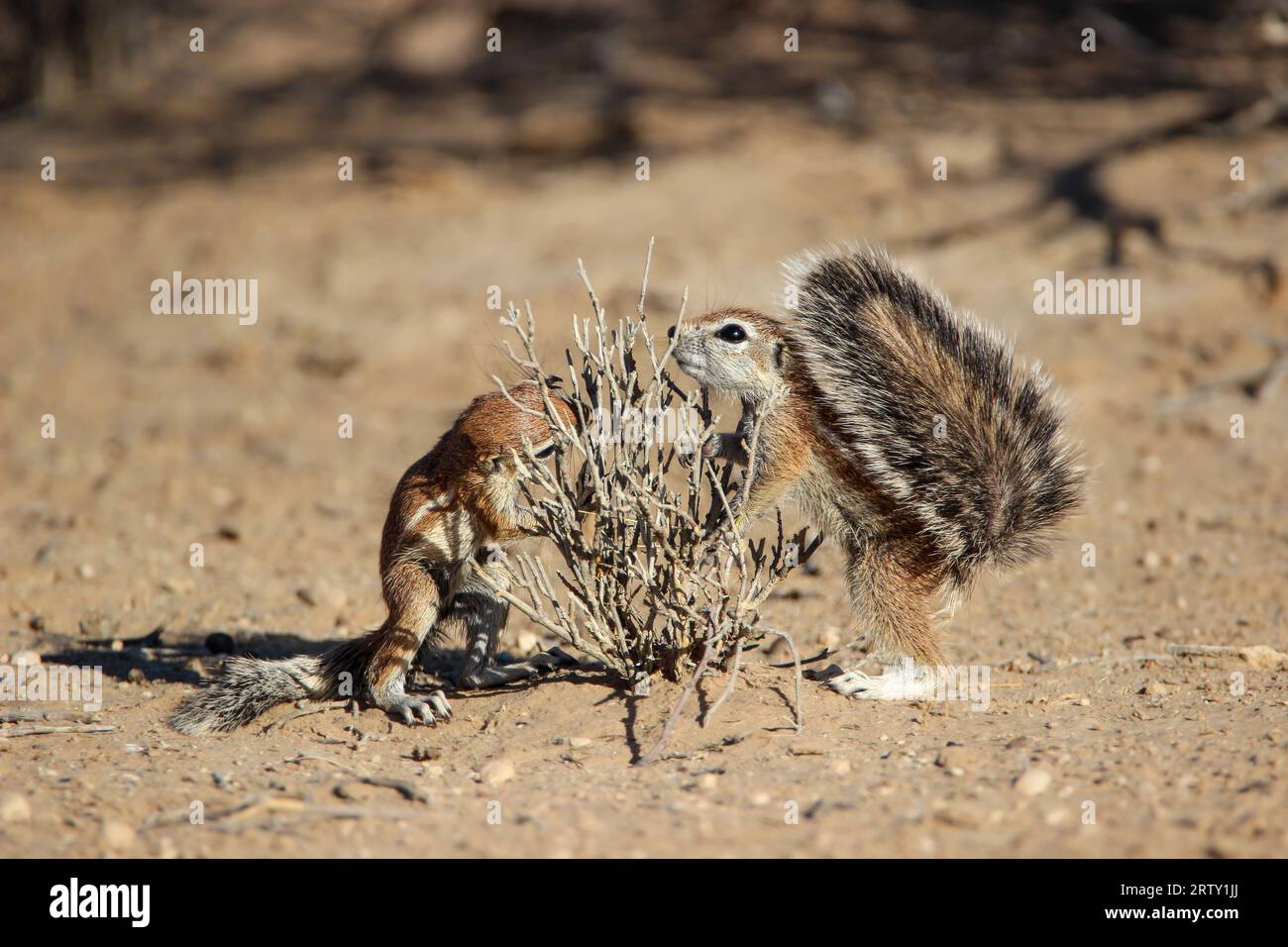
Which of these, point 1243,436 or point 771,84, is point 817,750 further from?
point 771,84

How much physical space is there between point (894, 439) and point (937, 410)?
0.21 meters

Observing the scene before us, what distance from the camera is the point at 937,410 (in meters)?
5.32

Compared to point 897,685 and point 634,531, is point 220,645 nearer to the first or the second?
point 634,531

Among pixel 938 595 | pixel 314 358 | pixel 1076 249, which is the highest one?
pixel 1076 249

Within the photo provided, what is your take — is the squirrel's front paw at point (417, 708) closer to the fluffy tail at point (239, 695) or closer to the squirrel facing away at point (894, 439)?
the fluffy tail at point (239, 695)

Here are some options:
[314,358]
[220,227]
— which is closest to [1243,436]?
[314,358]

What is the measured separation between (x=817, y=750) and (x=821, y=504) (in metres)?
1.14

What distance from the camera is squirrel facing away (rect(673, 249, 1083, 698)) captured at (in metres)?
5.33

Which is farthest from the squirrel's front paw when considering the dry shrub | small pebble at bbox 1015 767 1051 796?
small pebble at bbox 1015 767 1051 796

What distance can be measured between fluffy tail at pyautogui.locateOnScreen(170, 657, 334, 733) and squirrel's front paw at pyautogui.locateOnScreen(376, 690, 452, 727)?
41cm

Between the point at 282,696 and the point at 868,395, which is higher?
the point at 868,395

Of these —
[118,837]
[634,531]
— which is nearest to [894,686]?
[634,531]

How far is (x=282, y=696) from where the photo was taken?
5504 mm

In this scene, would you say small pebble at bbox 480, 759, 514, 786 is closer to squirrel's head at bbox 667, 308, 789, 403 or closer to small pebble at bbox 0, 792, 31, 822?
small pebble at bbox 0, 792, 31, 822
